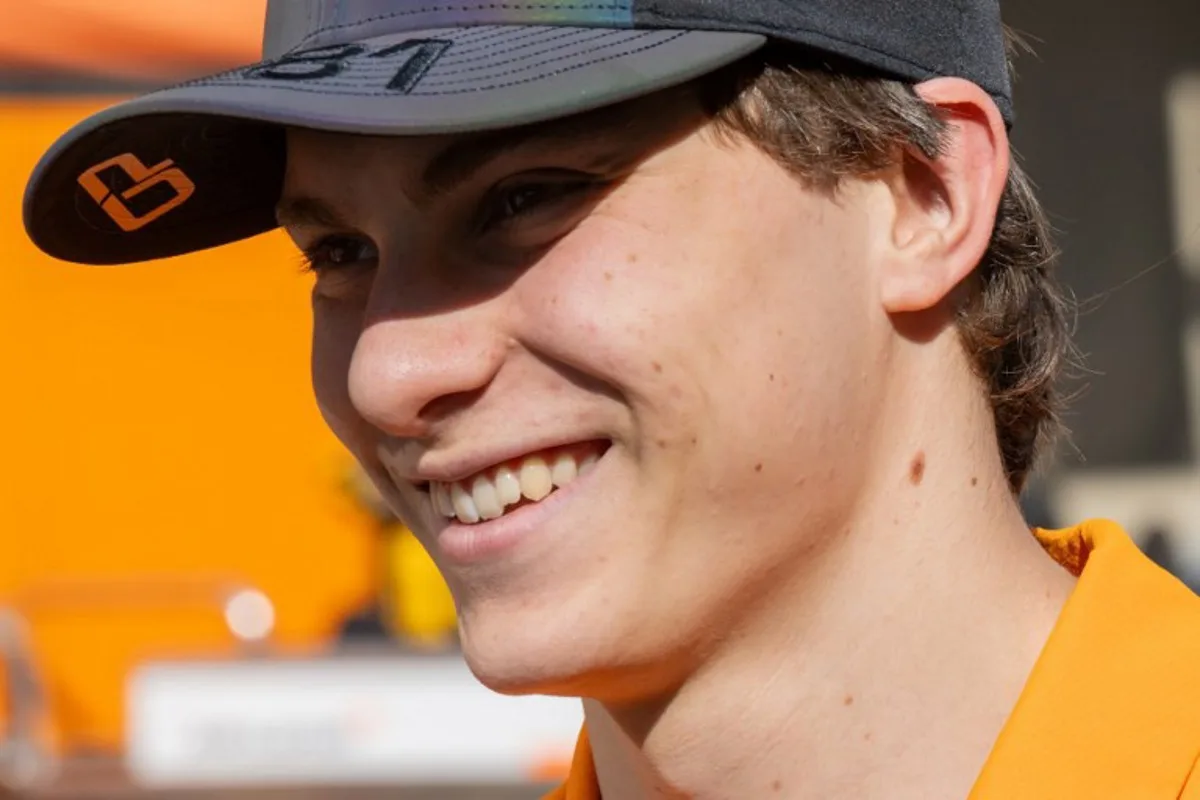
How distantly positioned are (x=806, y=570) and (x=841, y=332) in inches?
8.6

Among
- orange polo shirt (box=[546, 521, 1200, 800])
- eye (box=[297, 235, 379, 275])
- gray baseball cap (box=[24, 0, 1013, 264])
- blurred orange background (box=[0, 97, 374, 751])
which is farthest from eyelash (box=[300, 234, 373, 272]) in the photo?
blurred orange background (box=[0, 97, 374, 751])

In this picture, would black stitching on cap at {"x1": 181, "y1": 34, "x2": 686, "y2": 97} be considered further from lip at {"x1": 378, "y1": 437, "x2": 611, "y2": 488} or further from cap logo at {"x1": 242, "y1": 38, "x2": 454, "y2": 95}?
lip at {"x1": 378, "y1": 437, "x2": 611, "y2": 488}

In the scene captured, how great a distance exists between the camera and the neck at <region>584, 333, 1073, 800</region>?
1659mm

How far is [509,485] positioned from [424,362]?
0.15 metres

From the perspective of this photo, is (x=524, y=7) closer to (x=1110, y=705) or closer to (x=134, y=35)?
(x=1110, y=705)

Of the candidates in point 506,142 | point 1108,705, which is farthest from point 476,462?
point 1108,705

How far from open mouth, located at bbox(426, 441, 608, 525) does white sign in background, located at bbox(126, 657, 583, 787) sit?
157 inches

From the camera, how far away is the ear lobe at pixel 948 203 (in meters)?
1.70

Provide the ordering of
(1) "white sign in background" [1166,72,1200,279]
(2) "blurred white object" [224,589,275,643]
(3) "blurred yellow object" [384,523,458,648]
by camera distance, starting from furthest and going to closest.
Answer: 1. (3) "blurred yellow object" [384,523,458,648]
2. (2) "blurred white object" [224,589,275,643]
3. (1) "white sign in background" [1166,72,1200,279]

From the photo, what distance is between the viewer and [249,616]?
685cm

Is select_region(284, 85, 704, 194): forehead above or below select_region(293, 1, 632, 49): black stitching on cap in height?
below

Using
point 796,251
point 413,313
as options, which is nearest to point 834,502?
point 796,251

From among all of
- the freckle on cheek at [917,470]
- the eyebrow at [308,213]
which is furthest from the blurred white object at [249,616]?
the freckle on cheek at [917,470]

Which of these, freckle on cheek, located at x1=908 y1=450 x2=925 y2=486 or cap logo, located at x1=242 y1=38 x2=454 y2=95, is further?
freckle on cheek, located at x1=908 y1=450 x2=925 y2=486
